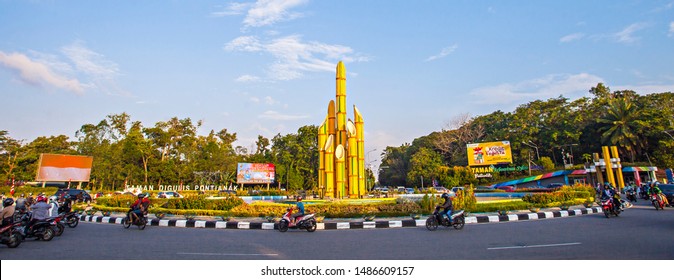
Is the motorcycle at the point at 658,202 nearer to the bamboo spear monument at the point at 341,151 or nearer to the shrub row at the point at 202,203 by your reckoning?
the bamboo spear monument at the point at 341,151

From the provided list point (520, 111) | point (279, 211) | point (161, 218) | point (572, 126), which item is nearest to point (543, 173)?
point (572, 126)

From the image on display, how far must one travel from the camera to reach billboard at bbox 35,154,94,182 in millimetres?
45844

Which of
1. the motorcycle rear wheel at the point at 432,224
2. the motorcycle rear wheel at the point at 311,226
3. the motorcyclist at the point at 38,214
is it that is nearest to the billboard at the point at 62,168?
the motorcyclist at the point at 38,214

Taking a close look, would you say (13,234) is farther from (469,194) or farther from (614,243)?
(469,194)

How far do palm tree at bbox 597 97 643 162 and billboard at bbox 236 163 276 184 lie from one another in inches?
1775

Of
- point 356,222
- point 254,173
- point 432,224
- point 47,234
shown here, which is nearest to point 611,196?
point 432,224

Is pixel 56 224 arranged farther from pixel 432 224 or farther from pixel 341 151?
pixel 341 151

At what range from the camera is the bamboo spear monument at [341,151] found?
26578 millimetres

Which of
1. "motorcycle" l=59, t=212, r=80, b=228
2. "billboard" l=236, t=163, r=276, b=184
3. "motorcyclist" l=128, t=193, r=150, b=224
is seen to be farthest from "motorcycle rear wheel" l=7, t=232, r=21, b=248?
"billboard" l=236, t=163, r=276, b=184

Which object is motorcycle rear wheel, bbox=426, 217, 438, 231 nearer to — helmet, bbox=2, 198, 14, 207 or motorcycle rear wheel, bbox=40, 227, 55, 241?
motorcycle rear wheel, bbox=40, 227, 55, 241

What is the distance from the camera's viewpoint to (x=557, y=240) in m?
8.16

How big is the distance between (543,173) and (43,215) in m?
52.3

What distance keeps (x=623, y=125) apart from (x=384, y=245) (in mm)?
49375

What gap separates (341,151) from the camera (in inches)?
1049
